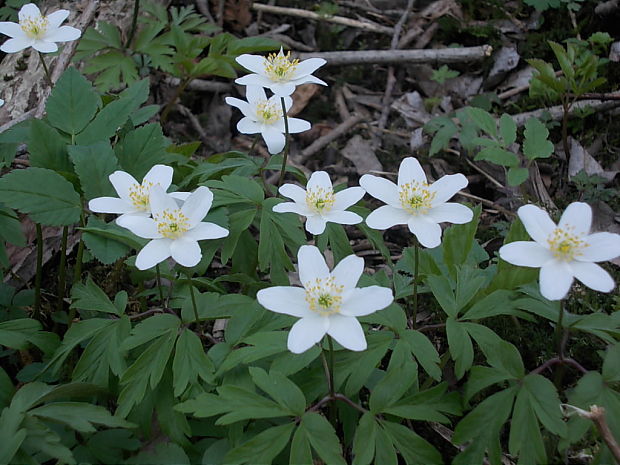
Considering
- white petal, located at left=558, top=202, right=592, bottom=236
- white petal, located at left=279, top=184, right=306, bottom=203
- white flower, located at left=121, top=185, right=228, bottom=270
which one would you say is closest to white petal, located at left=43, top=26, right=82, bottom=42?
white flower, located at left=121, top=185, right=228, bottom=270

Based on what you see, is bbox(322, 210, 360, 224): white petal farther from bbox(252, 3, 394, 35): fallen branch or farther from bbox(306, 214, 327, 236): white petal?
bbox(252, 3, 394, 35): fallen branch

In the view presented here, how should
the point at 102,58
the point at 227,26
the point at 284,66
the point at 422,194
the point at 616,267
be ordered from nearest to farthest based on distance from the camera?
the point at 422,194, the point at 284,66, the point at 616,267, the point at 102,58, the point at 227,26

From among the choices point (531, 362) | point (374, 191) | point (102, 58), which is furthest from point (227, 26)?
Answer: point (531, 362)

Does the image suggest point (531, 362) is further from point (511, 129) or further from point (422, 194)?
point (511, 129)

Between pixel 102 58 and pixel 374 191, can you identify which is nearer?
pixel 374 191

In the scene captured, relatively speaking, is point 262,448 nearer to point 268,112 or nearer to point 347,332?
point 347,332

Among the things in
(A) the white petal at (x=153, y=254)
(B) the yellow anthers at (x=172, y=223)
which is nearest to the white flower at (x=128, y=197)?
(B) the yellow anthers at (x=172, y=223)
